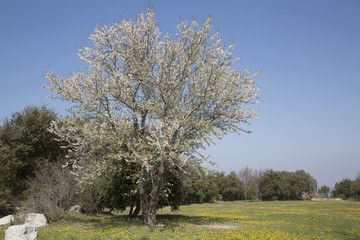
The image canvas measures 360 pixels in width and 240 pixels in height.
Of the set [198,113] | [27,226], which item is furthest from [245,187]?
[27,226]

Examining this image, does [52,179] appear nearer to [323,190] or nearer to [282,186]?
[282,186]

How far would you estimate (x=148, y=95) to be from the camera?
1977 centimetres

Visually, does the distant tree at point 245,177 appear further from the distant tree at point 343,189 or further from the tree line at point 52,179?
the tree line at point 52,179

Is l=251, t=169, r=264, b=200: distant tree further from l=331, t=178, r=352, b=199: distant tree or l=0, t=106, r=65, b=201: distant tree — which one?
l=0, t=106, r=65, b=201: distant tree

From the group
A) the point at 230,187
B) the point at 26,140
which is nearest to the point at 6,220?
the point at 26,140

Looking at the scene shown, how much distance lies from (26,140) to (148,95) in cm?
2140

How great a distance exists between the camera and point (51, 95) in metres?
18.5

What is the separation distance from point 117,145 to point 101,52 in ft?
23.5

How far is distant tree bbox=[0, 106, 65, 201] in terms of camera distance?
31.6m

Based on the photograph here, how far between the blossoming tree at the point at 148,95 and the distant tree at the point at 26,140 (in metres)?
15.8

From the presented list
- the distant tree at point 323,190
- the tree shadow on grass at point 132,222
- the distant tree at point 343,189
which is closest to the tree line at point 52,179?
the tree shadow on grass at point 132,222

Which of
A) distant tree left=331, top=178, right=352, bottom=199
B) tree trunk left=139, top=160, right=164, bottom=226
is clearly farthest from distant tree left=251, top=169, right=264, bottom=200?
tree trunk left=139, top=160, right=164, bottom=226

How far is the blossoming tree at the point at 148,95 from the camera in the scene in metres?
17.7

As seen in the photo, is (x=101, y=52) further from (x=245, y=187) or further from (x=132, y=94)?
(x=245, y=187)
